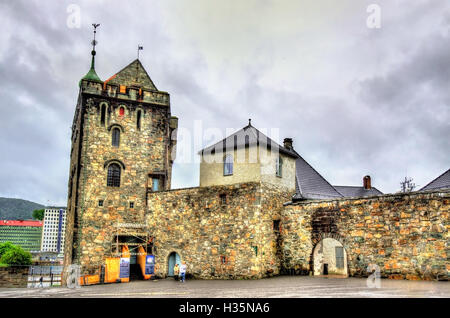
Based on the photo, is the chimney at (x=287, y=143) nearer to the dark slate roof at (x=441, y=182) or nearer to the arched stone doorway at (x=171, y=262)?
the dark slate roof at (x=441, y=182)

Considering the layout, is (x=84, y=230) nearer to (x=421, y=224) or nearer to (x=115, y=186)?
(x=115, y=186)

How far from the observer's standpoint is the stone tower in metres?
25.5

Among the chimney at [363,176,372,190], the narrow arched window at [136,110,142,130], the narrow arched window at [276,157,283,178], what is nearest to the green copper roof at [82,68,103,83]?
the narrow arched window at [136,110,142,130]

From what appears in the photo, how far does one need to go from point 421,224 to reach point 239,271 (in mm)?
9129

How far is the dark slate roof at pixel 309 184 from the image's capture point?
83.3 feet

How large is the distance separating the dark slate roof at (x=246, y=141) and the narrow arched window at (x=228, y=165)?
20.7 inches

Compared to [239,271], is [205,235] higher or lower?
higher

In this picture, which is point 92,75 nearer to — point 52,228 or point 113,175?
point 113,175

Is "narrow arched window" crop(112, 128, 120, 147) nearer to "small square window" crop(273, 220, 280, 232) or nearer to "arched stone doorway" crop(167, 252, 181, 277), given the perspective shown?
"arched stone doorway" crop(167, 252, 181, 277)

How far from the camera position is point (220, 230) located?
23328 millimetres

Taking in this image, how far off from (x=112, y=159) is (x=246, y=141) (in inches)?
352

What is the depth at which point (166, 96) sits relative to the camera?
1147 inches

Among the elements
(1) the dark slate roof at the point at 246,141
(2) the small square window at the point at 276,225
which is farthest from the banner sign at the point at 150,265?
(2) the small square window at the point at 276,225
